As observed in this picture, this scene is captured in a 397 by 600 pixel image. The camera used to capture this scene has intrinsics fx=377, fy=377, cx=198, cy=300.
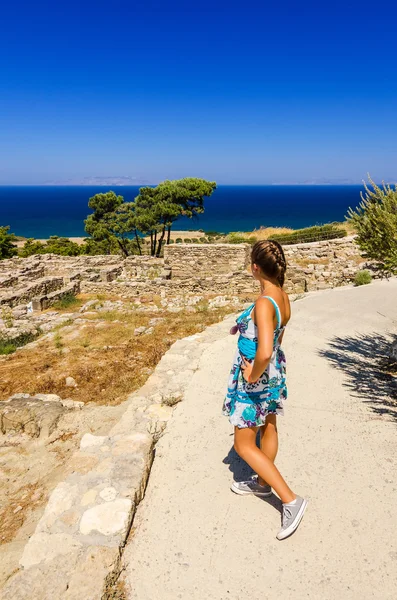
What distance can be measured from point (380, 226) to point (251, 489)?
496cm

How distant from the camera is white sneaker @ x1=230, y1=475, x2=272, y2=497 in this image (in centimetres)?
338

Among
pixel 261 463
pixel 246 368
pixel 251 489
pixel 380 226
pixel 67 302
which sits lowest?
pixel 67 302

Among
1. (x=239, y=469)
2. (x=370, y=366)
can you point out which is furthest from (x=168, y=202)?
(x=239, y=469)

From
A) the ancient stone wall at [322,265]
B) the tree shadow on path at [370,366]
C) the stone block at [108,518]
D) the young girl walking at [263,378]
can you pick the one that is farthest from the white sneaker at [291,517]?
the ancient stone wall at [322,265]

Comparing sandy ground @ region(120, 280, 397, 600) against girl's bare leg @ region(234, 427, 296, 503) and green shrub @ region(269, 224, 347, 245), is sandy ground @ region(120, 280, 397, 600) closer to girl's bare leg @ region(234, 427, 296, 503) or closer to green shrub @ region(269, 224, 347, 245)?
girl's bare leg @ region(234, 427, 296, 503)

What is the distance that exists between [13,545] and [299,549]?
2.49 metres

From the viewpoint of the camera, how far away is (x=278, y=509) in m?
3.25

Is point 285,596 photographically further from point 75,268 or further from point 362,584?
point 75,268

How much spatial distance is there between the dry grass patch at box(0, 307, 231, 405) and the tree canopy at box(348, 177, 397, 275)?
440 cm

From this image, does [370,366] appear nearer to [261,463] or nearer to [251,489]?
[251,489]

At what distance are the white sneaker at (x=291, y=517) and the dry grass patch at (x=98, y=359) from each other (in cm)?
367

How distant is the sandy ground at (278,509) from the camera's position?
8.63ft

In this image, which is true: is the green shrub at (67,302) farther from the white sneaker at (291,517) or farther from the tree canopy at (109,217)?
the tree canopy at (109,217)

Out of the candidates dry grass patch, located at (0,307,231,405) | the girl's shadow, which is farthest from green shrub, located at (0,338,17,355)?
the girl's shadow
